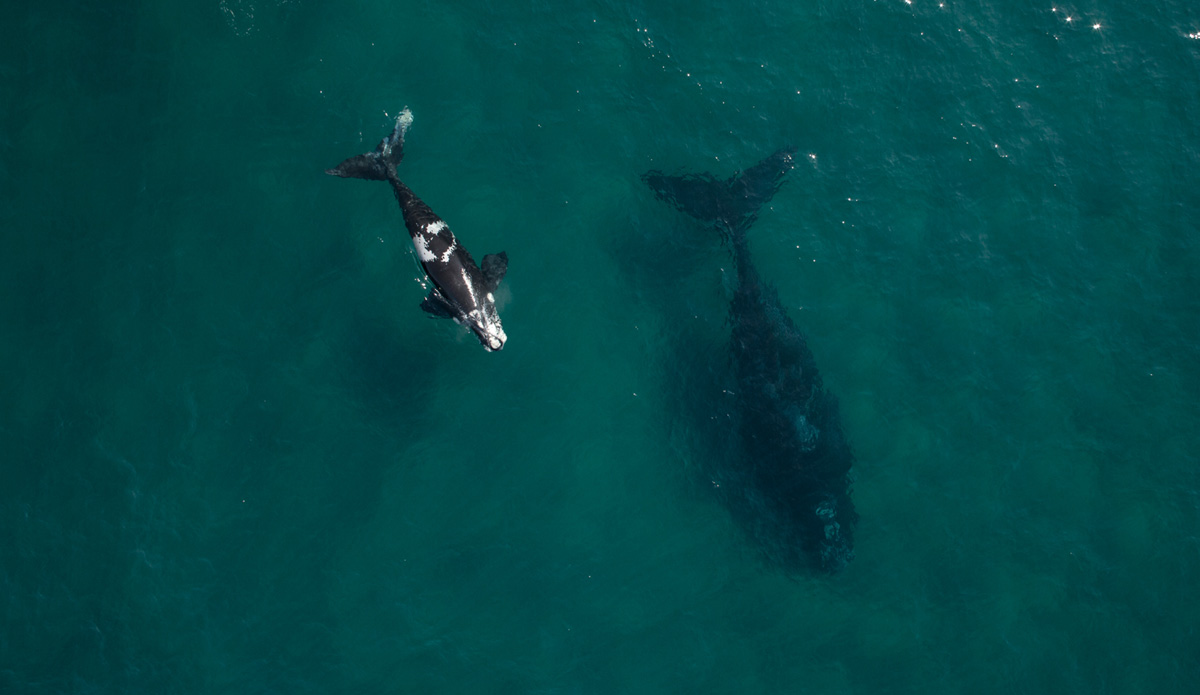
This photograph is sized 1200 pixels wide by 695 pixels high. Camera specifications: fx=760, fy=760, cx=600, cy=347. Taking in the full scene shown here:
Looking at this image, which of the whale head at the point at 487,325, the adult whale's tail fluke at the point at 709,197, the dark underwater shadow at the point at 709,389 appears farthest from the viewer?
the adult whale's tail fluke at the point at 709,197

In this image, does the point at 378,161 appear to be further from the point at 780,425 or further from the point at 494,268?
the point at 780,425

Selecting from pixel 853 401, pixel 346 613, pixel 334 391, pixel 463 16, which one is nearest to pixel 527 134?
pixel 463 16

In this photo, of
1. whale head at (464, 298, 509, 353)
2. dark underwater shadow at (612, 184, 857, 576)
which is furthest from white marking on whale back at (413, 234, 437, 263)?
dark underwater shadow at (612, 184, 857, 576)

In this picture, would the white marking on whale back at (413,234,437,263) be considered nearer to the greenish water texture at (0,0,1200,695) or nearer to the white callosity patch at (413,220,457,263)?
the white callosity patch at (413,220,457,263)

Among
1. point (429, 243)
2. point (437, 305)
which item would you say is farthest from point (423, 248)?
point (437, 305)

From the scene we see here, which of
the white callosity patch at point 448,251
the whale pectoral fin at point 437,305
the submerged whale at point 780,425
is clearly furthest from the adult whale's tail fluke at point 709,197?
the whale pectoral fin at point 437,305

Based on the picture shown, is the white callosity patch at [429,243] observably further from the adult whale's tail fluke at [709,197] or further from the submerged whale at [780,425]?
the submerged whale at [780,425]

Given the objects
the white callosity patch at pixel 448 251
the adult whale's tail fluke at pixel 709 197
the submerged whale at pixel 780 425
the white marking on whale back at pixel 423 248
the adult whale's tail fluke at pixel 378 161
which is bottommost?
the submerged whale at pixel 780 425
